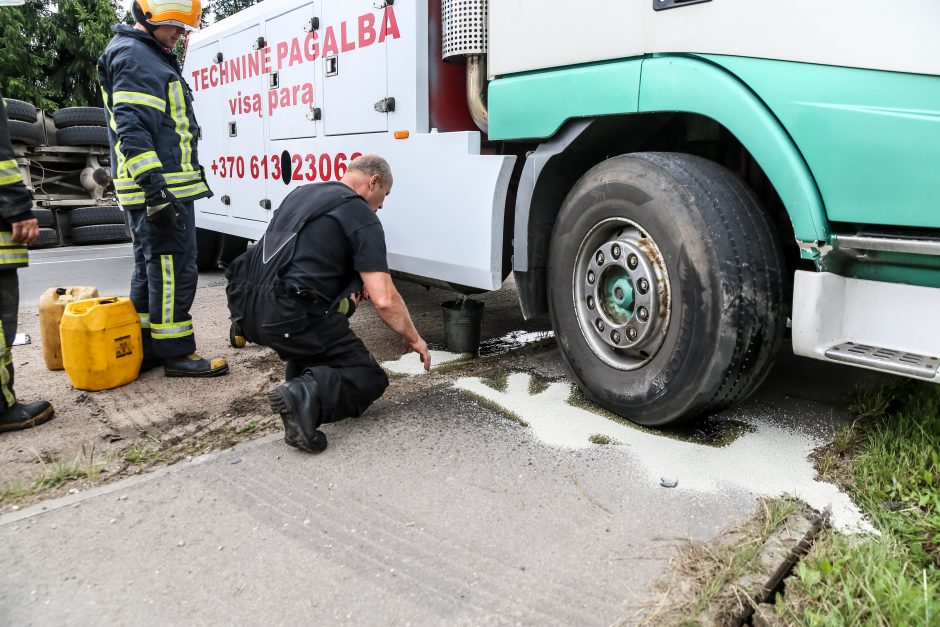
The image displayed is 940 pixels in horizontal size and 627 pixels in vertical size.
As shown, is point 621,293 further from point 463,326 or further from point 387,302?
point 463,326

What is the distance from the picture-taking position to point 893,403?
2873 mm

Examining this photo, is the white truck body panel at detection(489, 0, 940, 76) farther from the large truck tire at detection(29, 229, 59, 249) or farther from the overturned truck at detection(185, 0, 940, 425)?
the large truck tire at detection(29, 229, 59, 249)

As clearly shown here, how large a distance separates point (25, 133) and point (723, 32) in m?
10.1

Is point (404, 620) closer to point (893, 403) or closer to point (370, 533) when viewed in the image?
point (370, 533)

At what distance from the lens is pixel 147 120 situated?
11.9 feet

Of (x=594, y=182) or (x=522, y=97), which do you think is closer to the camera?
(x=594, y=182)

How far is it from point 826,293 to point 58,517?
8.23 ft

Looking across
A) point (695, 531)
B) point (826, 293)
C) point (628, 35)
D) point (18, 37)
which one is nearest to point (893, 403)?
point (826, 293)

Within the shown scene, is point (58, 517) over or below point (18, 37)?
below

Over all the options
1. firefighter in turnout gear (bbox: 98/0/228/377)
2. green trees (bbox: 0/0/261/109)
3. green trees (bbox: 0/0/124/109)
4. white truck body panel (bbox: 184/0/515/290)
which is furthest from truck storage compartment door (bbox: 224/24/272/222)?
green trees (bbox: 0/0/124/109)

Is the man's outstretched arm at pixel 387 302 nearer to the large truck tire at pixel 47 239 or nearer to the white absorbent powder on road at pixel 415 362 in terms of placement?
the white absorbent powder on road at pixel 415 362

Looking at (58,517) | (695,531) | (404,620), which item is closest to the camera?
(404,620)

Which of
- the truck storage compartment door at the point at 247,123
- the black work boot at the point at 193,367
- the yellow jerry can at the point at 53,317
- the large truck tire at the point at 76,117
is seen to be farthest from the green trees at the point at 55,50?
the black work boot at the point at 193,367

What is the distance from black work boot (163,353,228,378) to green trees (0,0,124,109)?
1465 cm
